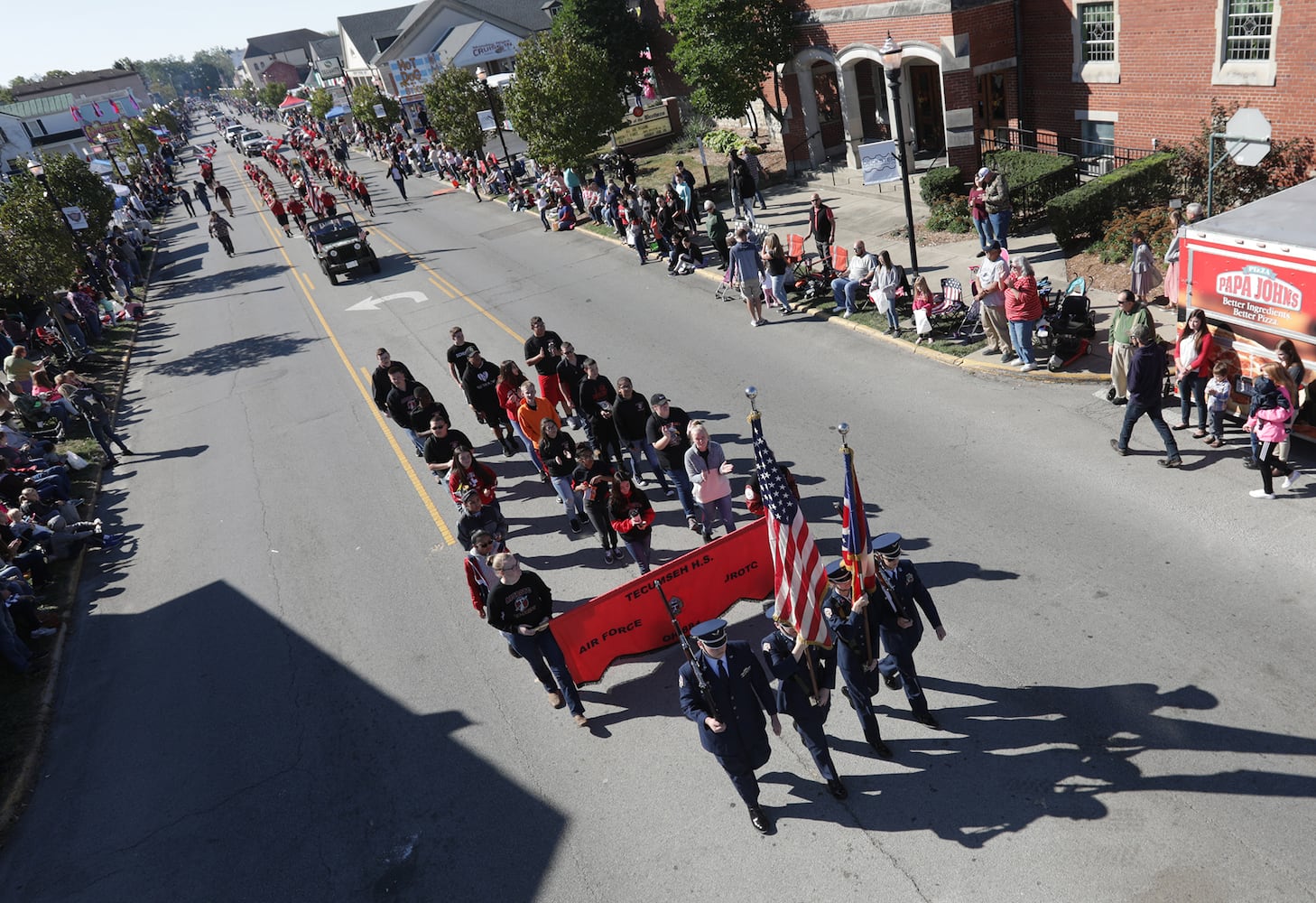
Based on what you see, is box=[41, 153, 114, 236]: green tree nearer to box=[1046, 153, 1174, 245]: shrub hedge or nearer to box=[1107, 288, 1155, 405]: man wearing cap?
box=[1046, 153, 1174, 245]: shrub hedge

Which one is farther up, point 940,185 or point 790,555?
point 940,185

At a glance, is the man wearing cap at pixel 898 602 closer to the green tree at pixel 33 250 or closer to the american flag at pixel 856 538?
the american flag at pixel 856 538

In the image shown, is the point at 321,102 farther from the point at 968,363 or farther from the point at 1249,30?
the point at 968,363

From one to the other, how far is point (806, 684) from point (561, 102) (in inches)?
1049

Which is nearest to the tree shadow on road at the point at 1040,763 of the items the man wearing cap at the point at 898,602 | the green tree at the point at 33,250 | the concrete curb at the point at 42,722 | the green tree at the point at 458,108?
the man wearing cap at the point at 898,602

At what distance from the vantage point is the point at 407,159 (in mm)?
52906

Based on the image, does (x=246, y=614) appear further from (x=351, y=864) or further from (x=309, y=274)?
(x=309, y=274)

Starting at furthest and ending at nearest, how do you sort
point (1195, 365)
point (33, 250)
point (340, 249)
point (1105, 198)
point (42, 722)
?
point (340, 249) → point (33, 250) → point (1105, 198) → point (1195, 365) → point (42, 722)

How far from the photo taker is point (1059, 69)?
21.2 metres

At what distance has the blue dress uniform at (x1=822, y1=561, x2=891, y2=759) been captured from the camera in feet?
22.2

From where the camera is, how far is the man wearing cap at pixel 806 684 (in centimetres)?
629

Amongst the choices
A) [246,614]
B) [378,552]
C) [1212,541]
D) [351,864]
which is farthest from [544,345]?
[1212,541]

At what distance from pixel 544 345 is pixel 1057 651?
849 cm

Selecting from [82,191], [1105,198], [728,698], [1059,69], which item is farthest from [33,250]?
[1059,69]
